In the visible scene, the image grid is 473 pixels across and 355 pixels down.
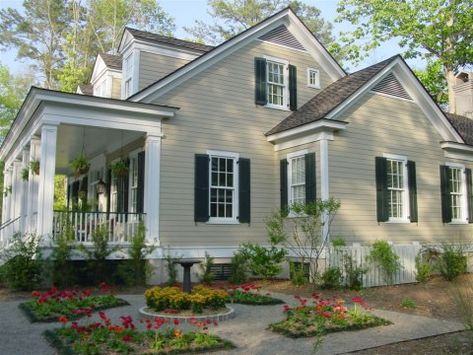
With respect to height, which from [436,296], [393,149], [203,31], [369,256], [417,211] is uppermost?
[203,31]

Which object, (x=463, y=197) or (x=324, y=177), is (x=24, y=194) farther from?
(x=463, y=197)

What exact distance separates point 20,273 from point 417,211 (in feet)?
36.5

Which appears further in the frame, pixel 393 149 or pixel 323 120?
pixel 393 149

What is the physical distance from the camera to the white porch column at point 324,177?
12570mm

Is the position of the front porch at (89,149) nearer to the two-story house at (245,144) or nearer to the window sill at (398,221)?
the two-story house at (245,144)

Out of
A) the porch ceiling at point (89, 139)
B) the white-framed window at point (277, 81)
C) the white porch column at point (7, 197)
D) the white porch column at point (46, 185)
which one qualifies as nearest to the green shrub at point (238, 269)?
the porch ceiling at point (89, 139)

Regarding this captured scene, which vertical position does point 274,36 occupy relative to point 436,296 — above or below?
above

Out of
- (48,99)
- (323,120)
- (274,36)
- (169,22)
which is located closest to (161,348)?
(48,99)

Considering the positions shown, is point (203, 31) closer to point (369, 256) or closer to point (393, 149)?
point (393, 149)

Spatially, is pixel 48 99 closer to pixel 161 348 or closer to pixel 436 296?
pixel 161 348

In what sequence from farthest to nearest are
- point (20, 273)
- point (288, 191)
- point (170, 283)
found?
point (288, 191) < point (170, 283) < point (20, 273)

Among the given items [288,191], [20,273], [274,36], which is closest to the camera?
[20,273]

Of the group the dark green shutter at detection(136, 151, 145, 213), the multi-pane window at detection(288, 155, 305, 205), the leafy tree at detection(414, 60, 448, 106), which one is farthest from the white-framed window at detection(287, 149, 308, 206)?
the leafy tree at detection(414, 60, 448, 106)

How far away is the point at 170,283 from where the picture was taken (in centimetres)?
1166
